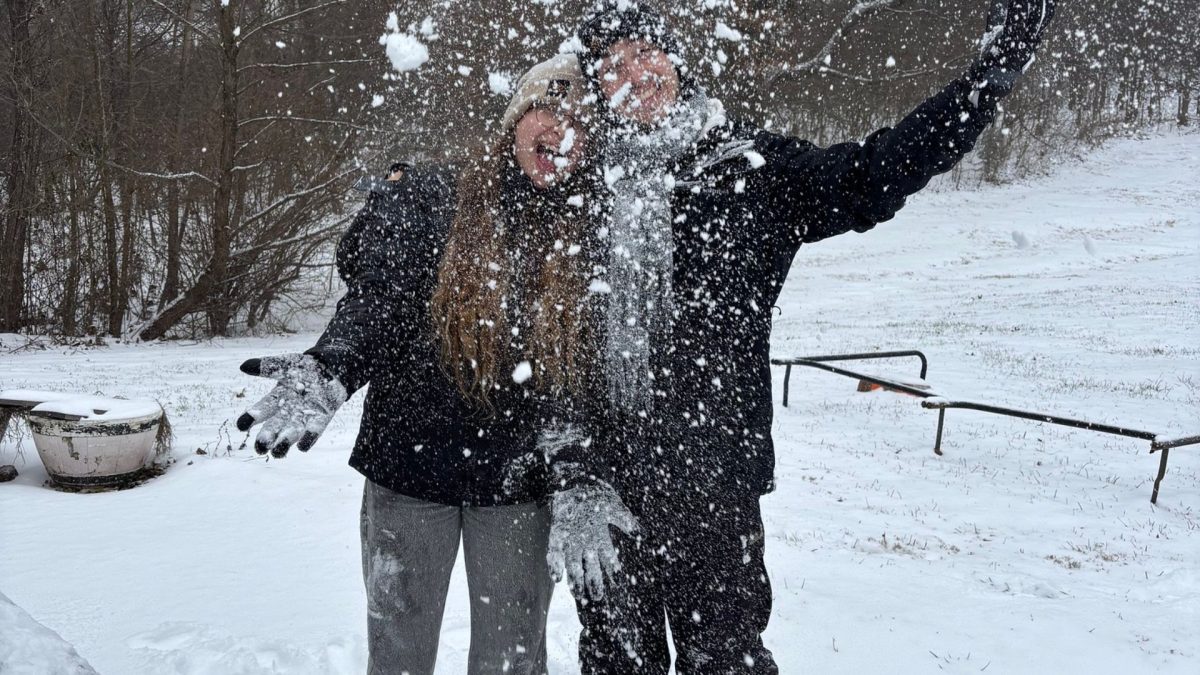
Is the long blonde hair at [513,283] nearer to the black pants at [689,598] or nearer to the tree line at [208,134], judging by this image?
the black pants at [689,598]

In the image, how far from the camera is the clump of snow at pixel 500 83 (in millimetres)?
8825

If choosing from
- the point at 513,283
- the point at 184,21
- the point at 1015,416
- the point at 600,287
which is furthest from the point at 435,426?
the point at 184,21

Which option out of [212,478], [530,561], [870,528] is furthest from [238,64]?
[530,561]

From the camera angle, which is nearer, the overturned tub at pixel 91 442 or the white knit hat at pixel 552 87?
the white knit hat at pixel 552 87

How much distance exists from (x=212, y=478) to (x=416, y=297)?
374 centimetres

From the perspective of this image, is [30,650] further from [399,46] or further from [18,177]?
[399,46]

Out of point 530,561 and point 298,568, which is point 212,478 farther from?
point 530,561

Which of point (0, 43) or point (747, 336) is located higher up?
point (0, 43)

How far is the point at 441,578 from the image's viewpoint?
1861 millimetres

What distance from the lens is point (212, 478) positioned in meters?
4.86

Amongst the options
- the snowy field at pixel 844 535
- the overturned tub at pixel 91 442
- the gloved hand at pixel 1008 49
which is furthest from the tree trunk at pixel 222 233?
the gloved hand at pixel 1008 49

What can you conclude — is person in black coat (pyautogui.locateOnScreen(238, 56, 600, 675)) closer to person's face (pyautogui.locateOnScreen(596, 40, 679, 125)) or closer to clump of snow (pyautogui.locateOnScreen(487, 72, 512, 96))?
person's face (pyautogui.locateOnScreen(596, 40, 679, 125))

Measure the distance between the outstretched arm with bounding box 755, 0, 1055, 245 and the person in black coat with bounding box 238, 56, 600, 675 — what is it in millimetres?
541

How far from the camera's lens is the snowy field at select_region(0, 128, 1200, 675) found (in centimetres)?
301
